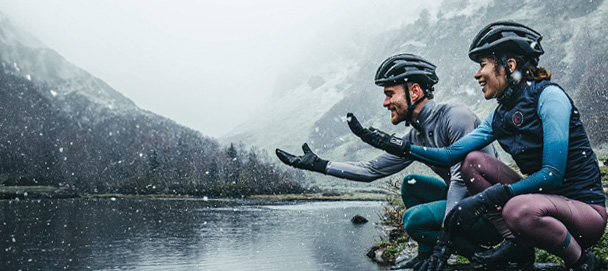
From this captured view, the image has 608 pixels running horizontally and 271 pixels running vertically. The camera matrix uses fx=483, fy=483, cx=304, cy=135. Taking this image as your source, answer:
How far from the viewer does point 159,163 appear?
491 feet

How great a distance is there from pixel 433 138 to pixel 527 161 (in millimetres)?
1008

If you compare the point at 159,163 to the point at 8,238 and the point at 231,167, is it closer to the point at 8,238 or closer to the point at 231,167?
the point at 231,167

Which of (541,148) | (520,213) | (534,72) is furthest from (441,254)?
(534,72)

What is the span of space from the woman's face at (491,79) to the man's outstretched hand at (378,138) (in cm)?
85

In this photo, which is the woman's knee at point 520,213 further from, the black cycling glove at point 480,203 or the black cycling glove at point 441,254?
the black cycling glove at point 441,254

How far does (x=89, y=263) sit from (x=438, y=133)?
21.0 meters

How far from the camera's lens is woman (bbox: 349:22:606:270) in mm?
3152

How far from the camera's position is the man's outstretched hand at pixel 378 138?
10.9ft

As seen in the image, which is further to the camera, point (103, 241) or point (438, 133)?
point (103, 241)

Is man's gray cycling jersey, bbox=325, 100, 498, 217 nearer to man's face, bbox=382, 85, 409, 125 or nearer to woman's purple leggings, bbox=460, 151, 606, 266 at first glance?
man's face, bbox=382, 85, 409, 125

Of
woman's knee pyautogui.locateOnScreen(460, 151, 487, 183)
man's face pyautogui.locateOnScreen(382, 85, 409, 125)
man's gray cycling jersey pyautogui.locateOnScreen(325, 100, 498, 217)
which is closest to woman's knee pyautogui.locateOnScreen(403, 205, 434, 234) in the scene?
man's gray cycling jersey pyautogui.locateOnScreen(325, 100, 498, 217)

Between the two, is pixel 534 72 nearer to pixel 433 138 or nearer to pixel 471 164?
pixel 471 164

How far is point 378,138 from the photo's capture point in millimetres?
3334

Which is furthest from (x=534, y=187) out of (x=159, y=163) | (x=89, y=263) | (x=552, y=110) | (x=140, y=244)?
(x=159, y=163)
